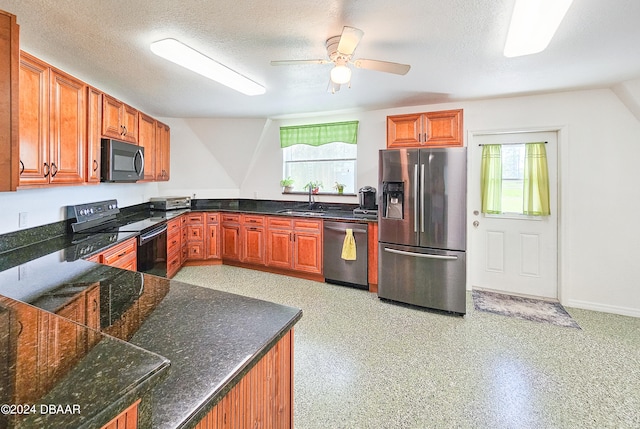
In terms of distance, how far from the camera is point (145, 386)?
1.98 ft

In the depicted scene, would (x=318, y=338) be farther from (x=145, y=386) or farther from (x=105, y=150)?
(x=105, y=150)

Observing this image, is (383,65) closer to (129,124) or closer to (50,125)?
(50,125)

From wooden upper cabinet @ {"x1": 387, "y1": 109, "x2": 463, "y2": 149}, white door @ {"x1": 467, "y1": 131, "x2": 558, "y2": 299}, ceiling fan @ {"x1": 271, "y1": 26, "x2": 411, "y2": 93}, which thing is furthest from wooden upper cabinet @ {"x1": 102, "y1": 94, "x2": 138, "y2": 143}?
white door @ {"x1": 467, "y1": 131, "x2": 558, "y2": 299}

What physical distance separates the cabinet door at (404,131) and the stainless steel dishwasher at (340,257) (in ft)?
Answer: 3.56

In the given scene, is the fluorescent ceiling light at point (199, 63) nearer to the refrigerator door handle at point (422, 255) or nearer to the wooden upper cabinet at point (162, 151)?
the wooden upper cabinet at point (162, 151)

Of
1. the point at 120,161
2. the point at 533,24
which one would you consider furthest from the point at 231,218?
the point at 533,24

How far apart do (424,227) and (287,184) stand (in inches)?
96.0

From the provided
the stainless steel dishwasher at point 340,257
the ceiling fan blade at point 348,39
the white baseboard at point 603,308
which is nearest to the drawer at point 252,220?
the stainless steel dishwasher at point 340,257

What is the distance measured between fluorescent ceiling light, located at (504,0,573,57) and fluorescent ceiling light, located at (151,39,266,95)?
2.16 m

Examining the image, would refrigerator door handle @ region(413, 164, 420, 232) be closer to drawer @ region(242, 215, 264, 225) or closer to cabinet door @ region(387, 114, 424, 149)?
cabinet door @ region(387, 114, 424, 149)

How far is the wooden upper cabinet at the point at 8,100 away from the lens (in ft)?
4.70

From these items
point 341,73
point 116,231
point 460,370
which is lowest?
point 460,370

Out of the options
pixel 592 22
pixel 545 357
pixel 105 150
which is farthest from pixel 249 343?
pixel 105 150

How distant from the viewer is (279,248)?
14.5 ft
